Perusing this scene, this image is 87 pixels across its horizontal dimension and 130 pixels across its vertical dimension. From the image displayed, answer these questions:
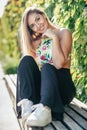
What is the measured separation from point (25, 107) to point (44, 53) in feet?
1.83

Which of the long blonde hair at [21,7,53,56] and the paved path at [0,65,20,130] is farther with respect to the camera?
the paved path at [0,65,20,130]

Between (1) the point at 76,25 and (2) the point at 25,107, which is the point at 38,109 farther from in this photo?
(1) the point at 76,25

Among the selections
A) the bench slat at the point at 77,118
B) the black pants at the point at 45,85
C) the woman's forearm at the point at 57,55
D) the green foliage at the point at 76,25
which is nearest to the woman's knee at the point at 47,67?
the black pants at the point at 45,85

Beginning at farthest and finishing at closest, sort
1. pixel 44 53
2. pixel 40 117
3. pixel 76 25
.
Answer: pixel 76 25
pixel 44 53
pixel 40 117

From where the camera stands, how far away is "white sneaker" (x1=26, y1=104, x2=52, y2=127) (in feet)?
12.2

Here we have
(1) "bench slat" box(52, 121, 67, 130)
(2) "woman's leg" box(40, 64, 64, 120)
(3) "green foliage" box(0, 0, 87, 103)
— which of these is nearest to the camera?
(1) "bench slat" box(52, 121, 67, 130)

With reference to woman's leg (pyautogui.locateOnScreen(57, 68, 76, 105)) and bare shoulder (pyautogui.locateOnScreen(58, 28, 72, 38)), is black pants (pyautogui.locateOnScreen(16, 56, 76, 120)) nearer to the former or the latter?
woman's leg (pyautogui.locateOnScreen(57, 68, 76, 105))

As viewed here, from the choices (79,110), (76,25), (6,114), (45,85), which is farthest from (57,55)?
(6,114)

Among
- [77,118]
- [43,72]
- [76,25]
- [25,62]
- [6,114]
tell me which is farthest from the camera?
[6,114]

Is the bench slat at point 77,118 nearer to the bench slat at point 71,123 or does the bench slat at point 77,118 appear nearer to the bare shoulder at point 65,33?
the bench slat at point 71,123

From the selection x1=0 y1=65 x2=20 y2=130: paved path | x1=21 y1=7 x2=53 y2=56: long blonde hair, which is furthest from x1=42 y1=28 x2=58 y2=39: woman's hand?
x1=0 y1=65 x2=20 y2=130: paved path

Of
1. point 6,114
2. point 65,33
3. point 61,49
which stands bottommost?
point 6,114

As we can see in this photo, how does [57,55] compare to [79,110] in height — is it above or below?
above

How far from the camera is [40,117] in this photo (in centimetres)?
376
